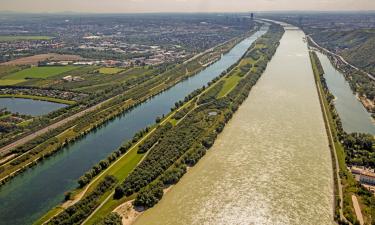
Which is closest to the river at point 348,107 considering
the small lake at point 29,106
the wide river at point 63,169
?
the wide river at point 63,169

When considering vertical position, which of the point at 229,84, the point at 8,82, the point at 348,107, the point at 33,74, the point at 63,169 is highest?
the point at 229,84

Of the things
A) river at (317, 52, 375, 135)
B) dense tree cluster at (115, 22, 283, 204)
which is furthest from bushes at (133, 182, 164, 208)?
river at (317, 52, 375, 135)

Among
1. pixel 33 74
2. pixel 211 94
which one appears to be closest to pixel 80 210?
pixel 211 94

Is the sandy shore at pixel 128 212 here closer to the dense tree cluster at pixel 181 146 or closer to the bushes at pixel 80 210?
the dense tree cluster at pixel 181 146

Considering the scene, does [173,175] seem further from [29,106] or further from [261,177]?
[29,106]

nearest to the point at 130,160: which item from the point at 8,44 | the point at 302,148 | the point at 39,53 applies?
the point at 302,148

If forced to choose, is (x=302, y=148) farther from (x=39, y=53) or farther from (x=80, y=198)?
(x=39, y=53)
